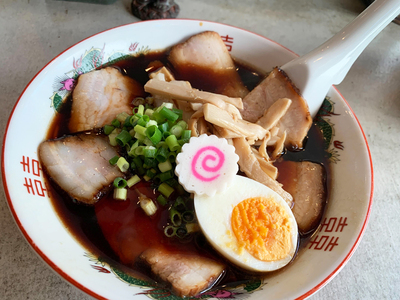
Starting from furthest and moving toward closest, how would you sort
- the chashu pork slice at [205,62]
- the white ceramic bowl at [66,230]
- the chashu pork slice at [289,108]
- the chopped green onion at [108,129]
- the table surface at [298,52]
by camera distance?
the chashu pork slice at [205,62] < the chashu pork slice at [289,108] < the chopped green onion at [108,129] < the table surface at [298,52] < the white ceramic bowl at [66,230]

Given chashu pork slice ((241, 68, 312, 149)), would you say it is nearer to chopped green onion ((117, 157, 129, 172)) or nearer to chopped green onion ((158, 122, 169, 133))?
chopped green onion ((158, 122, 169, 133))

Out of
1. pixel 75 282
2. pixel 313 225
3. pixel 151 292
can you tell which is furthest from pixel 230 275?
pixel 75 282

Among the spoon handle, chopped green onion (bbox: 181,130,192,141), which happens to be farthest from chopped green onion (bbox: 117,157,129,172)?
the spoon handle

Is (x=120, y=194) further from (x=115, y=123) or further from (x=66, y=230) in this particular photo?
(x=115, y=123)

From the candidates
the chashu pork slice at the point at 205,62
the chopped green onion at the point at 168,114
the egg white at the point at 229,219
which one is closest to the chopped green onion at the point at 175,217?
the egg white at the point at 229,219

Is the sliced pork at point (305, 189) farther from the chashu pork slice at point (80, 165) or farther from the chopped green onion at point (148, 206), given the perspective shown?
the chashu pork slice at point (80, 165)

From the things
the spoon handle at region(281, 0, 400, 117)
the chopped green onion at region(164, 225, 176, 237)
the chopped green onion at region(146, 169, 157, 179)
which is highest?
the spoon handle at region(281, 0, 400, 117)

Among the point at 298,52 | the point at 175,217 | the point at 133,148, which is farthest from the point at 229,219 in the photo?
the point at 298,52

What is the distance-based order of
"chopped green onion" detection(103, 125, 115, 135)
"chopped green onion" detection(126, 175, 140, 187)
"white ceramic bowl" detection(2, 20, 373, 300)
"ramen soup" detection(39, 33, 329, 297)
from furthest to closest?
"chopped green onion" detection(103, 125, 115, 135) → "chopped green onion" detection(126, 175, 140, 187) → "ramen soup" detection(39, 33, 329, 297) → "white ceramic bowl" detection(2, 20, 373, 300)
